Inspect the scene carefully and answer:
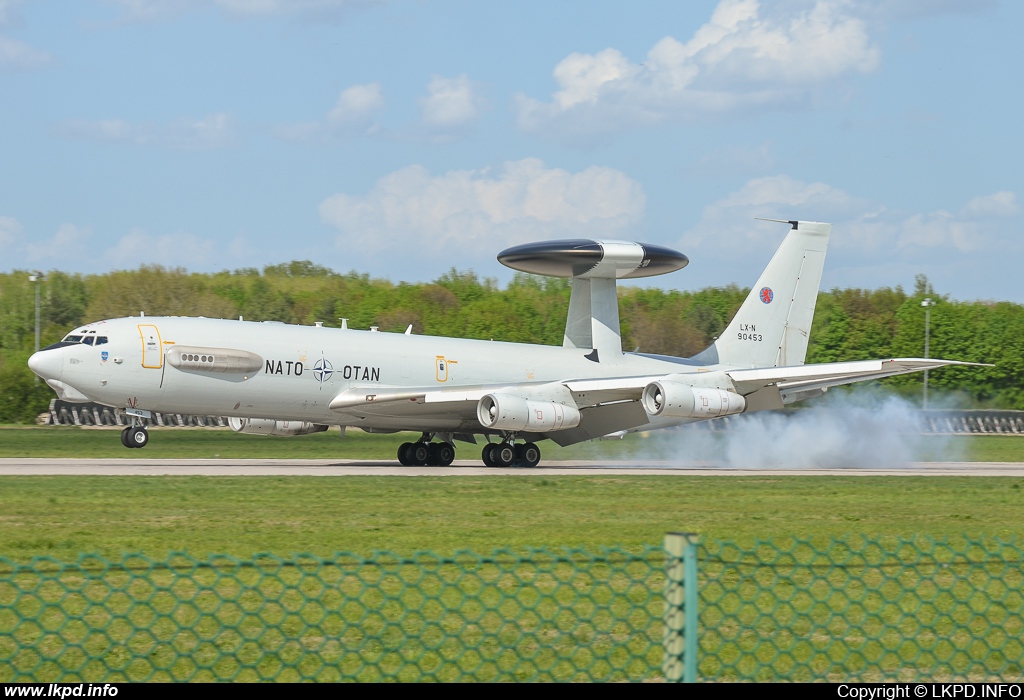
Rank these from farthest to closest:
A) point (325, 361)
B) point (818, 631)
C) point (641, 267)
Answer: point (641, 267) < point (325, 361) < point (818, 631)

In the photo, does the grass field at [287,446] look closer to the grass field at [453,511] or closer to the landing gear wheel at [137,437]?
the landing gear wheel at [137,437]

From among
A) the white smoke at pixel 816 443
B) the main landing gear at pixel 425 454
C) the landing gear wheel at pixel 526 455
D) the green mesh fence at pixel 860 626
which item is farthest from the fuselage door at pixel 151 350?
the green mesh fence at pixel 860 626

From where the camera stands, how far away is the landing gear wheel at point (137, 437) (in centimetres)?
2878

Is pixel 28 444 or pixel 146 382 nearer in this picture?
pixel 146 382

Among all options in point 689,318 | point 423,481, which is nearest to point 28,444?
point 423,481

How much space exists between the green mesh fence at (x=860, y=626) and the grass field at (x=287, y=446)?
25.2 meters

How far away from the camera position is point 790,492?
23.9 metres

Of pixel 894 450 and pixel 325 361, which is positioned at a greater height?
pixel 325 361

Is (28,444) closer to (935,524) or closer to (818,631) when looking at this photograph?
(935,524)

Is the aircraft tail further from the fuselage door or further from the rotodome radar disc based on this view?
the fuselage door

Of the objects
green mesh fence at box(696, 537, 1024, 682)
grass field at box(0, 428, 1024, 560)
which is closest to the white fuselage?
grass field at box(0, 428, 1024, 560)

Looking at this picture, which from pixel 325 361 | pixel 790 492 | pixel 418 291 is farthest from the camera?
pixel 418 291

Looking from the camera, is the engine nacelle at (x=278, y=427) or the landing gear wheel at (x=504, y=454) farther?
the engine nacelle at (x=278, y=427)
